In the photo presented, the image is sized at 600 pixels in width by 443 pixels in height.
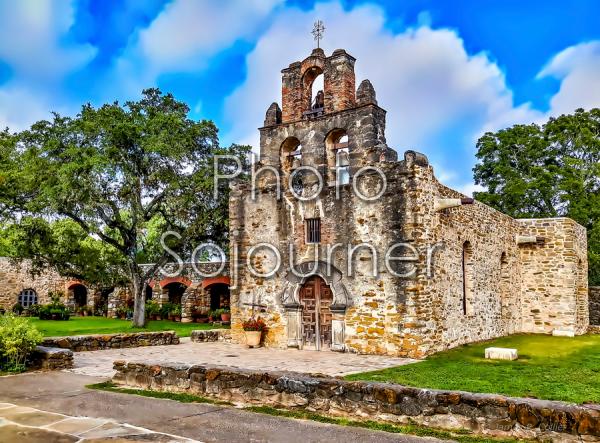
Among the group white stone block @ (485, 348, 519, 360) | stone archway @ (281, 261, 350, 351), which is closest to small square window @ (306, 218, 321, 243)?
stone archway @ (281, 261, 350, 351)

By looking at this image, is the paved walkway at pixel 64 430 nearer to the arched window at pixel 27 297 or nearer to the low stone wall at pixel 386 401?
the low stone wall at pixel 386 401

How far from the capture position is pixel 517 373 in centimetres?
1085

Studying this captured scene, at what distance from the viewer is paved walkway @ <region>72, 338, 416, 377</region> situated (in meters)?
11.8

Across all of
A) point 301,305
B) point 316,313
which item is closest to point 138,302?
point 301,305

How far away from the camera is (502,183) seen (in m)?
31.2

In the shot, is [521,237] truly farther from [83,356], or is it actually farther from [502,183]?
[83,356]

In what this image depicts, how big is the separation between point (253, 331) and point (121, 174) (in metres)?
9.59

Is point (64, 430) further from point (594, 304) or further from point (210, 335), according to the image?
point (594, 304)

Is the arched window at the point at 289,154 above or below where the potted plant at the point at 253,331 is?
above

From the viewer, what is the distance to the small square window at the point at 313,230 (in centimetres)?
1594

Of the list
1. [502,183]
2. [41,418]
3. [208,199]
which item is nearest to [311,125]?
[208,199]

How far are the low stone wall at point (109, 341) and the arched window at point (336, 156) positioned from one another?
24.9ft

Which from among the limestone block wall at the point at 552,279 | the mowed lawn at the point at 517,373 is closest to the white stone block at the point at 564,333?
the limestone block wall at the point at 552,279

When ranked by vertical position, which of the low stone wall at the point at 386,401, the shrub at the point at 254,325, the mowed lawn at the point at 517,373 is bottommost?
the mowed lawn at the point at 517,373
